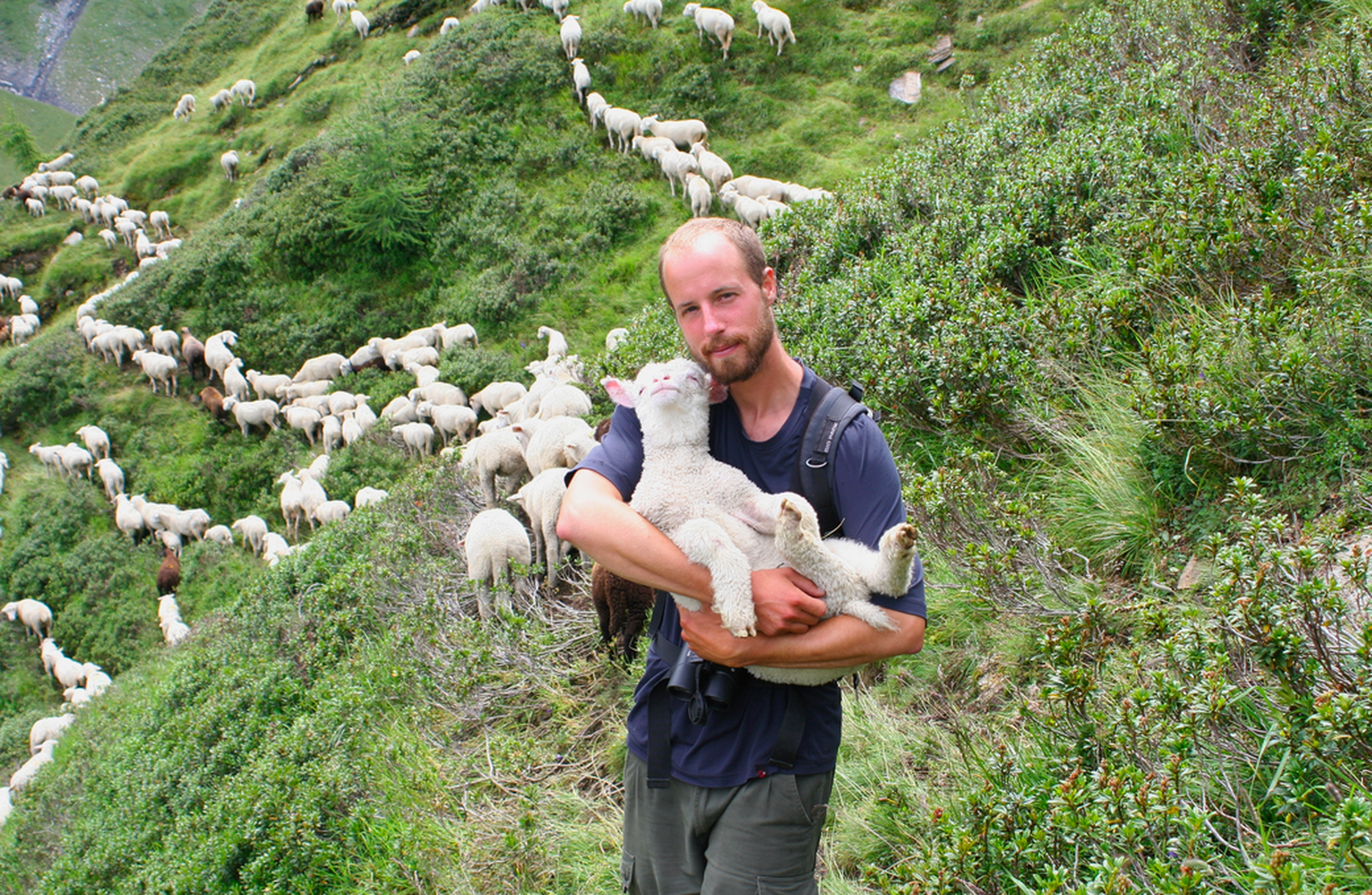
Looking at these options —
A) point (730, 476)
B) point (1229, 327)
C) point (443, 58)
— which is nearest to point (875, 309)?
point (1229, 327)

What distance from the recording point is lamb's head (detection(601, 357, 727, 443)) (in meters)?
2.66

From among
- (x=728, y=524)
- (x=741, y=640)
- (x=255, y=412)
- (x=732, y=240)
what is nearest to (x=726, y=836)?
(x=741, y=640)

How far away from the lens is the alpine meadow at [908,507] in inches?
108

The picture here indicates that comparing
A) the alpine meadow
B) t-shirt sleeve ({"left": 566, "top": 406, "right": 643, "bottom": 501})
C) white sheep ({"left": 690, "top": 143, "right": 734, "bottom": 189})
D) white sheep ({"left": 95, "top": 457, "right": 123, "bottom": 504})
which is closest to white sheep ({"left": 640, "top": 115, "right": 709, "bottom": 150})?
the alpine meadow

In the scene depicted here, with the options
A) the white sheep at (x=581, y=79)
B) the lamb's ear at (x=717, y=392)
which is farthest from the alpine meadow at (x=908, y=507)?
the white sheep at (x=581, y=79)

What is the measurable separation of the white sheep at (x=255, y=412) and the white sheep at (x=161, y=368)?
2744 millimetres

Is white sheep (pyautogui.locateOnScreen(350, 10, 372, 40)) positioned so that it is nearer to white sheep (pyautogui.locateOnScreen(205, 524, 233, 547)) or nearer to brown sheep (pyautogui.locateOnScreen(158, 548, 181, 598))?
white sheep (pyautogui.locateOnScreen(205, 524, 233, 547))

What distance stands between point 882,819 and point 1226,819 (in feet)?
5.06

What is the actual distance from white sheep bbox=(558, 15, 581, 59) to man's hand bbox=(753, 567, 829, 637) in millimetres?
19786

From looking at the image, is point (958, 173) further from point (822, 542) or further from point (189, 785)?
point (189, 785)

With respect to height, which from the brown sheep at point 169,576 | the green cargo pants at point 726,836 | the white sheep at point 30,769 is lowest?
the brown sheep at point 169,576

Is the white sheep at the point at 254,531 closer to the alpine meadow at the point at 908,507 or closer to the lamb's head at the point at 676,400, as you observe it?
the alpine meadow at the point at 908,507

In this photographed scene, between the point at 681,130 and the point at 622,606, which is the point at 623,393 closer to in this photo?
the point at 622,606

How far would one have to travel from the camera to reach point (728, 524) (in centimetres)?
260
